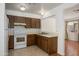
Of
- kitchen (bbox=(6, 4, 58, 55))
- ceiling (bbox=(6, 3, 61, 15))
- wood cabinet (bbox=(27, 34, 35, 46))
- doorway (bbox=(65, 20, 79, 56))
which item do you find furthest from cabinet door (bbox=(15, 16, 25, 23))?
doorway (bbox=(65, 20, 79, 56))

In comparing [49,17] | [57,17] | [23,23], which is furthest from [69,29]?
[23,23]

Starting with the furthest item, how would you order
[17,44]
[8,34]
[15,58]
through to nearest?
[17,44] → [8,34] → [15,58]

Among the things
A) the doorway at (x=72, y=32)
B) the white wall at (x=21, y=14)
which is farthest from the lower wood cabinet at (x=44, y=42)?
the white wall at (x=21, y=14)

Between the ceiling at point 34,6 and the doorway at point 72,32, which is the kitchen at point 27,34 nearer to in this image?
the ceiling at point 34,6

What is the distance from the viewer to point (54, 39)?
160cm

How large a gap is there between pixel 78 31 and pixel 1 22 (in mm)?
1606

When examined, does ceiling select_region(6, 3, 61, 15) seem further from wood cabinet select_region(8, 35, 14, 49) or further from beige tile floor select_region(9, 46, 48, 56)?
beige tile floor select_region(9, 46, 48, 56)

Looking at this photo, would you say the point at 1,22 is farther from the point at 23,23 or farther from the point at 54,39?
the point at 54,39

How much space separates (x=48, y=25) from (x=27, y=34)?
520 mm

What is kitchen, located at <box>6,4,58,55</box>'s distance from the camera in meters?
1.48

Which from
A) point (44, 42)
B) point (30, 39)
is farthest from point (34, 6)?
point (44, 42)

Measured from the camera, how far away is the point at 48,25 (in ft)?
5.18

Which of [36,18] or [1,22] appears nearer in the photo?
[1,22]

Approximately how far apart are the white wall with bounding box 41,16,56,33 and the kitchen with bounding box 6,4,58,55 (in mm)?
46
